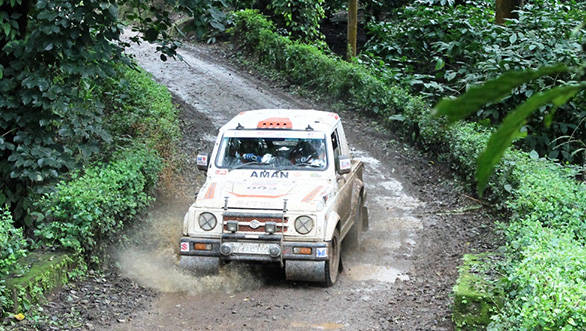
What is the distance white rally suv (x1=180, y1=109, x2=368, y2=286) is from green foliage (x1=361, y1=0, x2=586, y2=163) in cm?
340

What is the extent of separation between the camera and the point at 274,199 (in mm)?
8016

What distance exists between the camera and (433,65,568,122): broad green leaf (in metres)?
0.90

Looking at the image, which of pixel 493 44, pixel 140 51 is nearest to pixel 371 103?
pixel 493 44

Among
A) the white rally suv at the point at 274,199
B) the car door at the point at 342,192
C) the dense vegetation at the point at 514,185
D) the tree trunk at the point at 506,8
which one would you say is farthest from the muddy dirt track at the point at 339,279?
the tree trunk at the point at 506,8

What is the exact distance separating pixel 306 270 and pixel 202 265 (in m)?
1.22

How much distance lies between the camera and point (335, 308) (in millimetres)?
7543

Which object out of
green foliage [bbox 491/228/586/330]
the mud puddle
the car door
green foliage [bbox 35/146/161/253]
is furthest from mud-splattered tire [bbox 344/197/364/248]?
green foliage [bbox 491/228/586/330]

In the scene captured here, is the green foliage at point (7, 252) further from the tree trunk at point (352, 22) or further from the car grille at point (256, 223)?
the tree trunk at point (352, 22)

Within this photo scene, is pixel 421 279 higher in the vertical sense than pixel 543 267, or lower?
lower

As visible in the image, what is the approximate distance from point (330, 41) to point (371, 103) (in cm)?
1019

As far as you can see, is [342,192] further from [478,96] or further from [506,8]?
[506,8]

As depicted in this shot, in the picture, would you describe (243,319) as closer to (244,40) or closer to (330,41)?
(244,40)

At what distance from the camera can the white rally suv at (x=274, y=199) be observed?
790 centimetres

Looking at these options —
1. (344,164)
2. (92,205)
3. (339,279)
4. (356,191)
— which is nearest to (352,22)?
(356,191)
